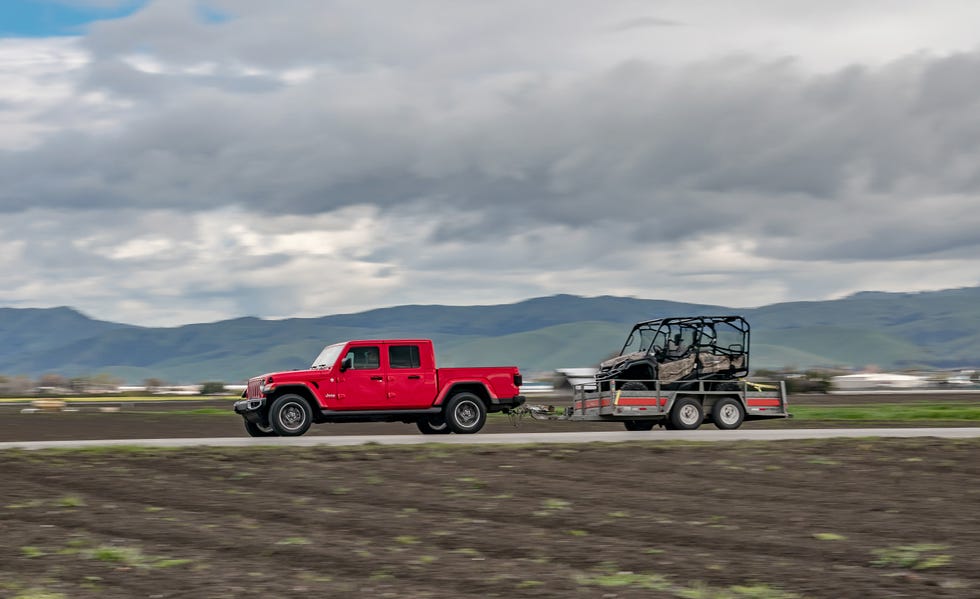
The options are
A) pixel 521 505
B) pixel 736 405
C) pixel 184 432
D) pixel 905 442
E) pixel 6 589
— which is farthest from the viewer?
pixel 184 432

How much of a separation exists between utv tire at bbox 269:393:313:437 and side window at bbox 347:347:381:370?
55.1 inches

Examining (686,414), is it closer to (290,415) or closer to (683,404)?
(683,404)

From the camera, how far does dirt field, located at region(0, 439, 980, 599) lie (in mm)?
9914

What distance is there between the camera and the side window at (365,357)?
24688mm

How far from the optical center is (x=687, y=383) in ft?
88.3

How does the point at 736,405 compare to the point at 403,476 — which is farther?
the point at 736,405

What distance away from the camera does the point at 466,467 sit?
1692 centimetres

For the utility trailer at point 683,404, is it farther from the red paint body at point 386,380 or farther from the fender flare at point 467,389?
the red paint body at point 386,380

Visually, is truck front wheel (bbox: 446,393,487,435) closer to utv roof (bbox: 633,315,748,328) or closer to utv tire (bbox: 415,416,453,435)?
utv tire (bbox: 415,416,453,435)

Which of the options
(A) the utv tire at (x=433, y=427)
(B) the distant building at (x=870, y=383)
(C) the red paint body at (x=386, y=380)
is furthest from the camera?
(B) the distant building at (x=870, y=383)

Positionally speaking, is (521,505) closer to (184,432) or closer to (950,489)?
(950,489)

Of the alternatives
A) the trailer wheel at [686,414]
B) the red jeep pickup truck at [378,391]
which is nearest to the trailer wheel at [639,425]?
the trailer wheel at [686,414]

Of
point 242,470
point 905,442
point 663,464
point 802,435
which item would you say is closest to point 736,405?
point 802,435

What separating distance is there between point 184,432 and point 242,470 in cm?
2338
